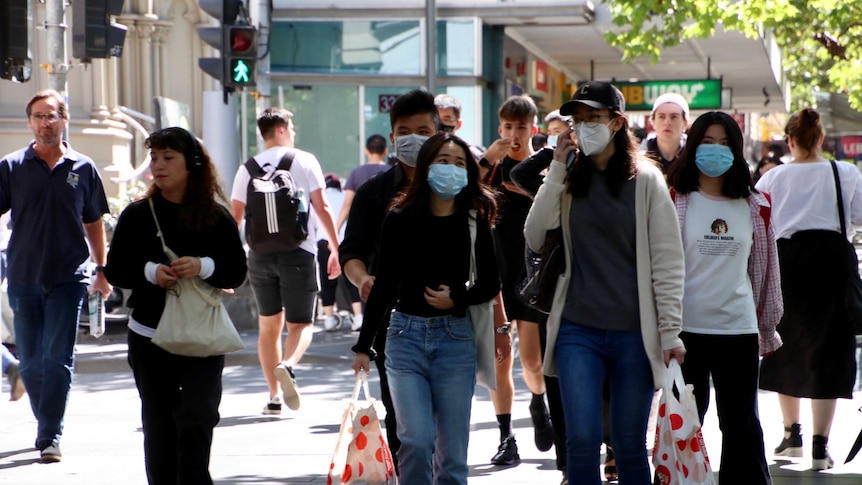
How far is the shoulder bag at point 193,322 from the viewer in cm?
541

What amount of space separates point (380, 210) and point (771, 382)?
9.40 feet

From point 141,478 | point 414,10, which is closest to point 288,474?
point 141,478

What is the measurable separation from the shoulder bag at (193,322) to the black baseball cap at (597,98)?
167cm

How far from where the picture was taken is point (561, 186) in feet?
17.3

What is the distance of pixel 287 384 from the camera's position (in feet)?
28.8

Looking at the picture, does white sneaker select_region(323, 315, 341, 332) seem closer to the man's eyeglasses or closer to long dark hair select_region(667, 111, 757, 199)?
the man's eyeglasses

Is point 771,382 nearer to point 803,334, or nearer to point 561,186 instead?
point 803,334

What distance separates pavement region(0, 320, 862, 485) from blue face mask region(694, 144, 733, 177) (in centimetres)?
195

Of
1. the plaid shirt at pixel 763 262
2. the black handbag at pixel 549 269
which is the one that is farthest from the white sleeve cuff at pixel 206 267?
the plaid shirt at pixel 763 262

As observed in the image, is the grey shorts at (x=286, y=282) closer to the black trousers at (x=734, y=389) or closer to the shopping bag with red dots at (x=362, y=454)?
the black trousers at (x=734, y=389)

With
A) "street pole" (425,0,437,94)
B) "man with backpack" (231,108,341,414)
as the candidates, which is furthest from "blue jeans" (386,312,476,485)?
"street pole" (425,0,437,94)

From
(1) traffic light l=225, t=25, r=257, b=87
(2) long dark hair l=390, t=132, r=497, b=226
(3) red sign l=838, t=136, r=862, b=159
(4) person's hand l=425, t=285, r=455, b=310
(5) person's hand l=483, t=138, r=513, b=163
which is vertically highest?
(1) traffic light l=225, t=25, r=257, b=87

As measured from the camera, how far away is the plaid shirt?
586 cm

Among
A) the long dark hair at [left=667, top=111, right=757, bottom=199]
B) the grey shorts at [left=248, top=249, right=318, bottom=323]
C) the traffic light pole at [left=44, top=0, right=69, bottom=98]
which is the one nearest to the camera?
the long dark hair at [left=667, top=111, right=757, bottom=199]
